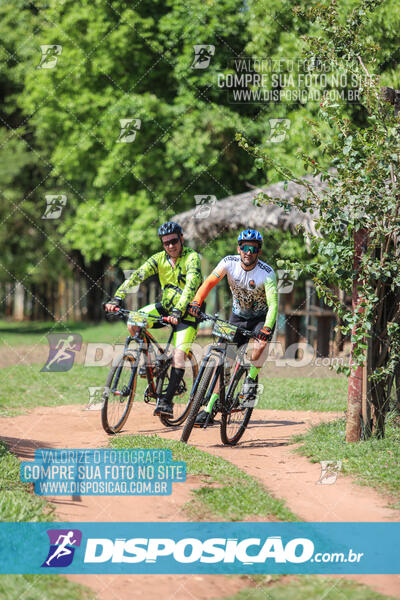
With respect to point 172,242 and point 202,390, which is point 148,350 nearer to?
point 172,242

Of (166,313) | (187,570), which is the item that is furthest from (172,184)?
(187,570)

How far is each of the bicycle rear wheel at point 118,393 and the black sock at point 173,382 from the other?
0.38m

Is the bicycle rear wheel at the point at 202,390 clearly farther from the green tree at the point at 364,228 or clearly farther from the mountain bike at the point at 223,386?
the green tree at the point at 364,228

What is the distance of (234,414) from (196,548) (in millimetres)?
3107

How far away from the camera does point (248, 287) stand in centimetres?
790

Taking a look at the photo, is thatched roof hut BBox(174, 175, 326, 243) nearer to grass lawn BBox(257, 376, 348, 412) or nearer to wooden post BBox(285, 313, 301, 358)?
wooden post BBox(285, 313, 301, 358)

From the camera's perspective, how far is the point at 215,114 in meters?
20.0

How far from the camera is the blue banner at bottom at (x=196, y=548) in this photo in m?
4.55

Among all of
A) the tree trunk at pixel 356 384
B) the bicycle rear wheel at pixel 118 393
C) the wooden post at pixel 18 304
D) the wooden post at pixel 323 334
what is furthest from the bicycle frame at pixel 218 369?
the wooden post at pixel 18 304

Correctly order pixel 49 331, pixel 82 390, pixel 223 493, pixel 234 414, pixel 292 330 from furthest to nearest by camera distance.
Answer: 1. pixel 49 331
2. pixel 292 330
3. pixel 82 390
4. pixel 234 414
5. pixel 223 493

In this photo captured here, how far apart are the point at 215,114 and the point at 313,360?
8108 millimetres

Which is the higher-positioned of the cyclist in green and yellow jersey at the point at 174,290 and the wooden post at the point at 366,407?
the cyclist in green and yellow jersey at the point at 174,290

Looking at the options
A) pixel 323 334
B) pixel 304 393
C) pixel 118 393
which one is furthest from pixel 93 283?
pixel 118 393

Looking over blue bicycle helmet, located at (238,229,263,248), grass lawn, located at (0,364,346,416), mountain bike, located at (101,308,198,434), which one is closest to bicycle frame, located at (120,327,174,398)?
mountain bike, located at (101,308,198,434)
